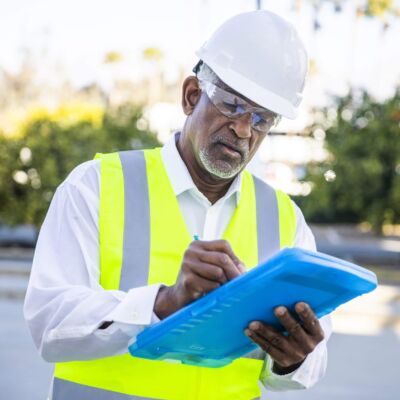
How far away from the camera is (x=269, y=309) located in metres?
1.69

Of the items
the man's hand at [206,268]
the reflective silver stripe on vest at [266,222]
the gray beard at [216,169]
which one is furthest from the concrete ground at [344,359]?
the man's hand at [206,268]

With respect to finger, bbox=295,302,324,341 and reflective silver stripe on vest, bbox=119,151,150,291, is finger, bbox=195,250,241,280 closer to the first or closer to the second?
finger, bbox=295,302,324,341

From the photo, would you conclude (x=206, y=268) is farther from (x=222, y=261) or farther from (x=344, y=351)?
(x=344, y=351)

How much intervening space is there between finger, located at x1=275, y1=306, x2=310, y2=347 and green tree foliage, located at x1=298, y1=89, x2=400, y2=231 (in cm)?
1529

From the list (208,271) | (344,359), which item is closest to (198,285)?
(208,271)

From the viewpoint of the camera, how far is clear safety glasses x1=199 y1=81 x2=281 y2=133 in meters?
2.13

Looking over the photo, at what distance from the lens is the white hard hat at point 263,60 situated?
2117mm

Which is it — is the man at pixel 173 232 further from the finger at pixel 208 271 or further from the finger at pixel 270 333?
the finger at pixel 208 271

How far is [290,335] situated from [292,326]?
57mm

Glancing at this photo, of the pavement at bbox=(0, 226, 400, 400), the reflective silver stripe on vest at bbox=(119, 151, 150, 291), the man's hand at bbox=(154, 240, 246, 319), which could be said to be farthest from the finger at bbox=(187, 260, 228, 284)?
the pavement at bbox=(0, 226, 400, 400)

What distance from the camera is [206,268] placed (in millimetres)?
1608

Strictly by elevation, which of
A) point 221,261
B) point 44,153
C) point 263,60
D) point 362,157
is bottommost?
point 44,153

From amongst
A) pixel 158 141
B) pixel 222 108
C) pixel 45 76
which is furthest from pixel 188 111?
pixel 45 76

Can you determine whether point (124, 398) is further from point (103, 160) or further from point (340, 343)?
point (340, 343)
